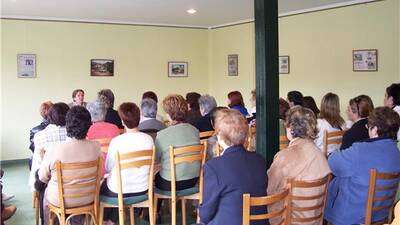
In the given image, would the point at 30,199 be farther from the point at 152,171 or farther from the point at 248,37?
the point at 248,37

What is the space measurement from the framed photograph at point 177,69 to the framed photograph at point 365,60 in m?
3.96

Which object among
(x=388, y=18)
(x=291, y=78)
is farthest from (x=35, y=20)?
(x=388, y=18)

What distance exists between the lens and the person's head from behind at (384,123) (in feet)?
9.78

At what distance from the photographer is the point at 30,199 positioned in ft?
18.0

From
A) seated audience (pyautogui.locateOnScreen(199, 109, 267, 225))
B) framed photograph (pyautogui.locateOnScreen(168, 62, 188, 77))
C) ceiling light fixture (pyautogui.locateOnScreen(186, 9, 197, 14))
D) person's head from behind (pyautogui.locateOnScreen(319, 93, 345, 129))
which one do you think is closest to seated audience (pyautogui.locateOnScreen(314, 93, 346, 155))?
person's head from behind (pyautogui.locateOnScreen(319, 93, 345, 129))

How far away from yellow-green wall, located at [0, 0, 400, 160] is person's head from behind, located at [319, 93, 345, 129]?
244 cm

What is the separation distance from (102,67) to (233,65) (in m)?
2.78

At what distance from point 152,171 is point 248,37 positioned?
20.0 ft

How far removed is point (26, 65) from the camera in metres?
8.10

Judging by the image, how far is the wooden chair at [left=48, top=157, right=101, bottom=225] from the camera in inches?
126

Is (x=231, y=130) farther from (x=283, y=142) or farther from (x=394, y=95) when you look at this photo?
(x=394, y=95)

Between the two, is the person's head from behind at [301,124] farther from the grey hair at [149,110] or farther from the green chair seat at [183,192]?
the grey hair at [149,110]

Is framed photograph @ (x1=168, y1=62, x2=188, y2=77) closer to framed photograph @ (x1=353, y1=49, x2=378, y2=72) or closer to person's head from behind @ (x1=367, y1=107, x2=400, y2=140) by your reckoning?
framed photograph @ (x1=353, y1=49, x2=378, y2=72)

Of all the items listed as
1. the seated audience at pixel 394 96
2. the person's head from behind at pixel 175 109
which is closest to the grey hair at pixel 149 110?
the person's head from behind at pixel 175 109
